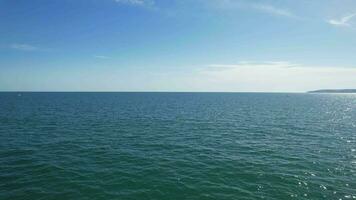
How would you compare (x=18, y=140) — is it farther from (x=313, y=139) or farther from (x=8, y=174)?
Result: (x=313, y=139)

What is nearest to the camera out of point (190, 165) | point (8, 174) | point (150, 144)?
point (8, 174)

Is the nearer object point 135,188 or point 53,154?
point 135,188

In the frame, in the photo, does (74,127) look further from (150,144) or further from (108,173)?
(108,173)

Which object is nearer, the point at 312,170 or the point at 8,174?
the point at 8,174

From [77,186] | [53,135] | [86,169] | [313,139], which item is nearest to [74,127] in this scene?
[53,135]

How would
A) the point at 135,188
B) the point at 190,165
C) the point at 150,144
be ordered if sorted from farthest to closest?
1. the point at 150,144
2. the point at 190,165
3. the point at 135,188

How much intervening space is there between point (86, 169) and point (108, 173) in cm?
277

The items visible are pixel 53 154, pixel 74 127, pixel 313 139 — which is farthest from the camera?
pixel 74 127

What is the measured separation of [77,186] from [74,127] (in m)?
32.3

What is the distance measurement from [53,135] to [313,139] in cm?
4543

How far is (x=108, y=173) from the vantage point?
23375mm

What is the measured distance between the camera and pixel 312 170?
24656 mm

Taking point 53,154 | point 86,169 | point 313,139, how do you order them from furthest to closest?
point 313,139 → point 53,154 → point 86,169

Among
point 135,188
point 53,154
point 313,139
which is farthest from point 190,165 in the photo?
point 313,139
